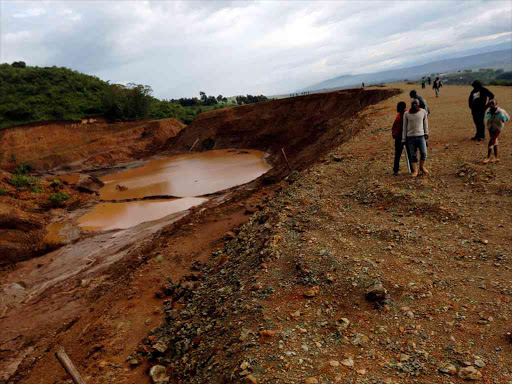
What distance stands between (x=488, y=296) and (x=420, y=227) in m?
1.87

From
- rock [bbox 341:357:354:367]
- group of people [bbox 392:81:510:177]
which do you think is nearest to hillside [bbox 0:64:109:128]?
group of people [bbox 392:81:510:177]

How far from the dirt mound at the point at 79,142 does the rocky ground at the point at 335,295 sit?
25212 millimetres

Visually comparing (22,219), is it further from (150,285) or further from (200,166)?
(200,166)

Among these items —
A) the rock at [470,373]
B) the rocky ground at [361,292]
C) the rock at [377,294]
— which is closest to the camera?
the rock at [470,373]

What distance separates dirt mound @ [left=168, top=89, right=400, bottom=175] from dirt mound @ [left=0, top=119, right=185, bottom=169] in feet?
9.84

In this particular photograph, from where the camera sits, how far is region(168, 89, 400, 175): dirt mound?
23.5 metres

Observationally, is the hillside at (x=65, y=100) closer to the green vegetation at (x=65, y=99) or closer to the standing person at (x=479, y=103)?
the green vegetation at (x=65, y=99)

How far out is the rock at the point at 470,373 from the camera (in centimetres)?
288

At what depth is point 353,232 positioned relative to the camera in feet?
19.0

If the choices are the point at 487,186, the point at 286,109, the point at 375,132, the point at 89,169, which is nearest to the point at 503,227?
the point at 487,186

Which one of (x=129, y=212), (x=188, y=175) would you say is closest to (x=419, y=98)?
(x=129, y=212)

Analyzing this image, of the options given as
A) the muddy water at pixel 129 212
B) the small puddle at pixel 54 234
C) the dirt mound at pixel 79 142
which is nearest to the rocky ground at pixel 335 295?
the small puddle at pixel 54 234

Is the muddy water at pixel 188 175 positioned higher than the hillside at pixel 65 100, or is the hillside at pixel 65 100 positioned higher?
the hillside at pixel 65 100

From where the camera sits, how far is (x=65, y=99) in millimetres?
40562
